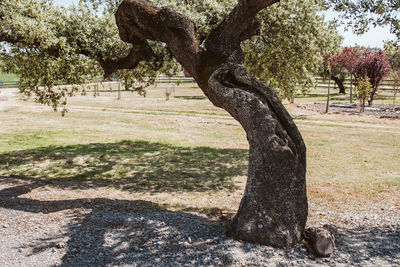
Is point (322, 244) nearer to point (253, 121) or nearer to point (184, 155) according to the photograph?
point (253, 121)

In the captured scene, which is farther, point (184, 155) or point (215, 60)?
point (184, 155)

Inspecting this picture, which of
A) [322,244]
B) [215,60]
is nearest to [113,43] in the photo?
[215,60]

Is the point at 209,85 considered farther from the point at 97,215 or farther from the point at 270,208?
the point at 97,215

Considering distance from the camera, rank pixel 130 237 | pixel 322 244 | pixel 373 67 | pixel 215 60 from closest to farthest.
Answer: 1. pixel 322 244
2. pixel 130 237
3. pixel 215 60
4. pixel 373 67

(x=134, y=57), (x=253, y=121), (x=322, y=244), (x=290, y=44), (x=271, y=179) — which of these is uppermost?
(x=290, y=44)

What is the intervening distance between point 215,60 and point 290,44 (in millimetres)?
5743

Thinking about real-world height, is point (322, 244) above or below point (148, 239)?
above

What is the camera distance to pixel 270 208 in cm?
723

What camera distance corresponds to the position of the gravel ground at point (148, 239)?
259 inches

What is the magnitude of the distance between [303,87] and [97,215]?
10.2 metres

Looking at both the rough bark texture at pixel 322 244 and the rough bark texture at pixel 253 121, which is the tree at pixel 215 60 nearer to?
the rough bark texture at pixel 253 121

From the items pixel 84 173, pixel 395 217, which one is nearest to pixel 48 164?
pixel 84 173

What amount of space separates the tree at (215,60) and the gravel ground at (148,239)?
25.9 inches

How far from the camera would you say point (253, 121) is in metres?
7.64
